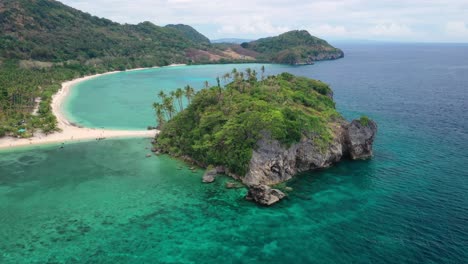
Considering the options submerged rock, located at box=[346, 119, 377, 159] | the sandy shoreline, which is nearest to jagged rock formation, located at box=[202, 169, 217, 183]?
submerged rock, located at box=[346, 119, 377, 159]

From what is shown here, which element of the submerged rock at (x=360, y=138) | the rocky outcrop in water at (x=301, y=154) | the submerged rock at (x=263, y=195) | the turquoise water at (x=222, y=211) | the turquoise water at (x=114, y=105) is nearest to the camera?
the turquoise water at (x=222, y=211)

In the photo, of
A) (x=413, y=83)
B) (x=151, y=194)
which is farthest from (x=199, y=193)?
(x=413, y=83)

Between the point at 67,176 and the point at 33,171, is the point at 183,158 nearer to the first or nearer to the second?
the point at 67,176

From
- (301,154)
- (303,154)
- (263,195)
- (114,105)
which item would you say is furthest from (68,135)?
(303,154)

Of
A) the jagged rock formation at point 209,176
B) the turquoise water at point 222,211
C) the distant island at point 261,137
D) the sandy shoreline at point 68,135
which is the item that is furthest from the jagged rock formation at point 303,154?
the sandy shoreline at point 68,135

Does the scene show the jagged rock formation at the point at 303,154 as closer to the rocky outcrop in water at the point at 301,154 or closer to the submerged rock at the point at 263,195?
the rocky outcrop in water at the point at 301,154

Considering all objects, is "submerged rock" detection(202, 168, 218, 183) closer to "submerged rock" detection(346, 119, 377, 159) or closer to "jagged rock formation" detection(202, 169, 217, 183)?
"jagged rock formation" detection(202, 169, 217, 183)

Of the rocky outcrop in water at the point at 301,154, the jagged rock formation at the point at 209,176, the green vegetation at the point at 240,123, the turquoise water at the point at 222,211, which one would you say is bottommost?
the turquoise water at the point at 222,211
